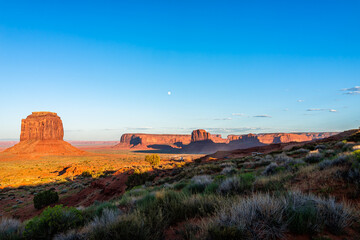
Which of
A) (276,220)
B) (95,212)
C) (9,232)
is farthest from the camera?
(95,212)

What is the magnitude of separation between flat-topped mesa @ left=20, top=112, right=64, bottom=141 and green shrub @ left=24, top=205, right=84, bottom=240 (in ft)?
479

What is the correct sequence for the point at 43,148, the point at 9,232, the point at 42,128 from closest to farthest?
1. the point at 9,232
2. the point at 43,148
3. the point at 42,128

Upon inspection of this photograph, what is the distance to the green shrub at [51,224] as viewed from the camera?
4070 mm

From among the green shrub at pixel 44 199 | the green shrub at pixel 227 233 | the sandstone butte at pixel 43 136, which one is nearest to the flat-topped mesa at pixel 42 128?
the sandstone butte at pixel 43 136

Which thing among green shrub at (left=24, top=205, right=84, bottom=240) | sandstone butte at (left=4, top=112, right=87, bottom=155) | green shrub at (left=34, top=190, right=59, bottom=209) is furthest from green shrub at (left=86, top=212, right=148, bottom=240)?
sandstone butte at (left=4, top=112, right=87, bottom=155)

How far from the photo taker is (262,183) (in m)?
5.72

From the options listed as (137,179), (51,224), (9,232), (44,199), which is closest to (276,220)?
(51,224)

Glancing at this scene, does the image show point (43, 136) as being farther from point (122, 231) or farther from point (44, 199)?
point (122, 231)

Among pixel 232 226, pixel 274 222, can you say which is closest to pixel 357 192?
pixel 274 222

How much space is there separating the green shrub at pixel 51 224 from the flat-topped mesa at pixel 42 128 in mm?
145960

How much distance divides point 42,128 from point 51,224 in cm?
15190

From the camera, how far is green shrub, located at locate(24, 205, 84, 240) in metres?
4.07

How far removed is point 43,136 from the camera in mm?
121375

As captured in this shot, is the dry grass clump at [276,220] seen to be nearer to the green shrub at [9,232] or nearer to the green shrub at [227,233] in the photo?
the green shrub at [227,233]
